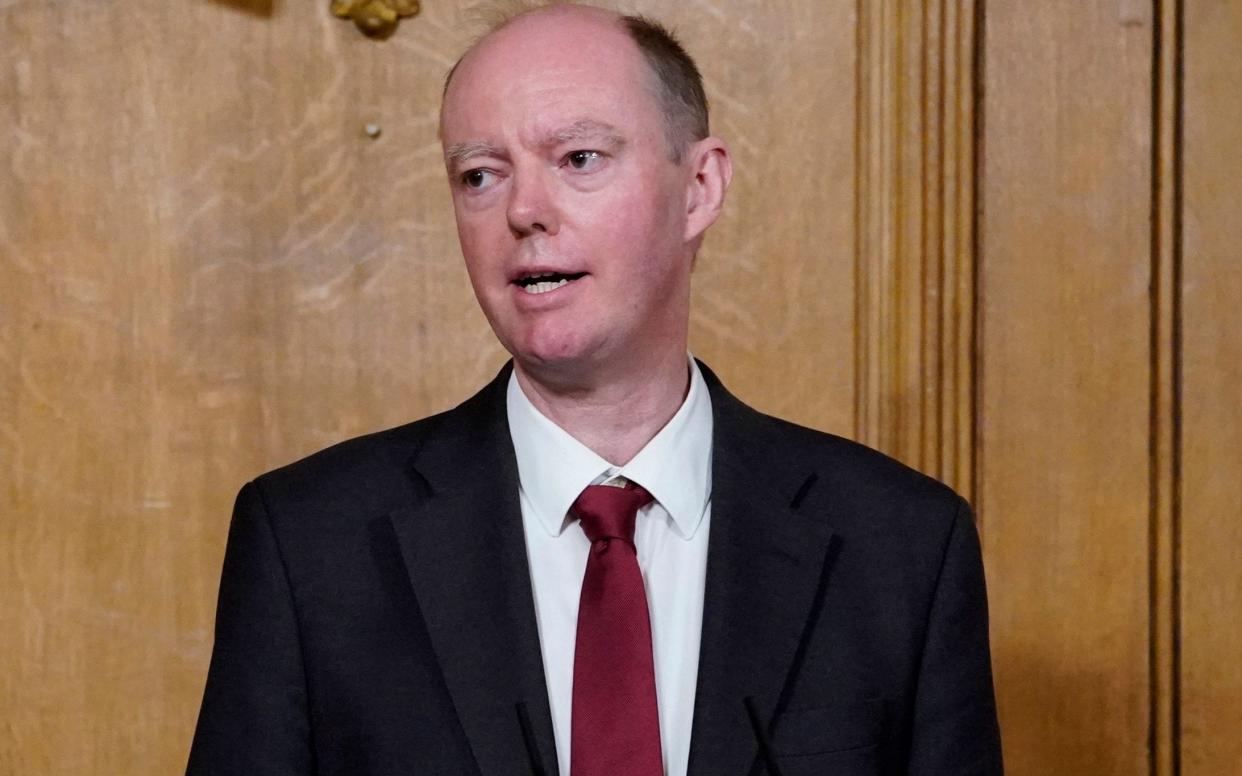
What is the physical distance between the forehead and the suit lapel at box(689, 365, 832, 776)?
304 millimetres

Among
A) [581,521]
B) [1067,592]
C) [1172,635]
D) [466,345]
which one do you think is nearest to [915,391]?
[1067,592]

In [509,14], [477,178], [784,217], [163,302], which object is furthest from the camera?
[784,217]

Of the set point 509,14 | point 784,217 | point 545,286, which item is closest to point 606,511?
point 545,286

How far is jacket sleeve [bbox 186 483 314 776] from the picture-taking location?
1245 millimetres

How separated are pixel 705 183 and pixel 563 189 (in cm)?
20

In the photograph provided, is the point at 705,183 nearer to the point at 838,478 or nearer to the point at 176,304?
the point at 838,478

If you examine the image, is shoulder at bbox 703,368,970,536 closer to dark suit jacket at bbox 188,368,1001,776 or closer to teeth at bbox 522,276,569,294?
dark suit jacket at bbox 188,368,1001,776

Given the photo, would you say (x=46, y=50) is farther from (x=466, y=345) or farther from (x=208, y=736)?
(x=208, y=736)

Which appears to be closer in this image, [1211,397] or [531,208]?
[531,208]

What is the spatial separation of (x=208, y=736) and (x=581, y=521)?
1.13ft

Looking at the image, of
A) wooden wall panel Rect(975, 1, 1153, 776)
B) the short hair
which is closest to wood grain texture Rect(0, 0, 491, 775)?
the short hair

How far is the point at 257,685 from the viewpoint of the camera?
1258 millimetres

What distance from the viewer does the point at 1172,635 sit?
6.20 ft

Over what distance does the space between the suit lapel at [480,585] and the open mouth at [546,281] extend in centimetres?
14
